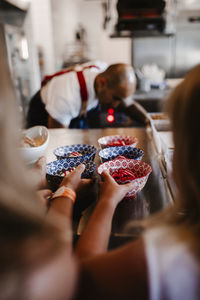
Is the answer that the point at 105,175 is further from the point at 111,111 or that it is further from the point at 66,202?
the point at 111,111

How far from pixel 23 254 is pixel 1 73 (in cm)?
27

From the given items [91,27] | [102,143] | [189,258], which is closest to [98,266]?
[189,258]

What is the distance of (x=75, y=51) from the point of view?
229 inches

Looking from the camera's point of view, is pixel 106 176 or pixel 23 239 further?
pixel 106 176

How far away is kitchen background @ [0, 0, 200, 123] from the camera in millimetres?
4217

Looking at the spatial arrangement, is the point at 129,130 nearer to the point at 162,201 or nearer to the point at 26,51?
the point at 162,201

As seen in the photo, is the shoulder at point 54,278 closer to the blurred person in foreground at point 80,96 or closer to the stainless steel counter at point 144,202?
the stainless steel counter at point 144,202

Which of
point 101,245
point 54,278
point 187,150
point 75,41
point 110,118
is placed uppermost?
point 75,41

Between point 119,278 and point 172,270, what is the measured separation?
0.32 ft

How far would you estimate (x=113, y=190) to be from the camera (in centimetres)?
83

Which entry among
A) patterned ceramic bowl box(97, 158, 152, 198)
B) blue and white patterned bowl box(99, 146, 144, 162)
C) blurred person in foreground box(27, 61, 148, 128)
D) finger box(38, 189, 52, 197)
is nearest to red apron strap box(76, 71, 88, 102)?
blurred person in foreground box(27, 61, 148, 128)

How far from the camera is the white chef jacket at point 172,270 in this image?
1.71 ft

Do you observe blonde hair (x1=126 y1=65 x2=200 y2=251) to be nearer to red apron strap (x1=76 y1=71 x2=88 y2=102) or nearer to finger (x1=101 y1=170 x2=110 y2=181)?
finger (x1=101 y1=170 x2=110 y2=181)

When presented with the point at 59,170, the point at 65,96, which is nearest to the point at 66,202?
the point at 59,170
